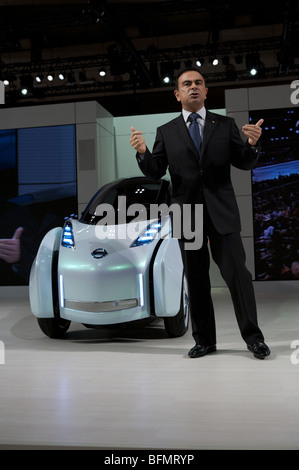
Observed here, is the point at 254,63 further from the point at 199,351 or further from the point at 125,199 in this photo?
the point at 199,351

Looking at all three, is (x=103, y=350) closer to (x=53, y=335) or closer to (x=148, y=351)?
(x=148, y=351)

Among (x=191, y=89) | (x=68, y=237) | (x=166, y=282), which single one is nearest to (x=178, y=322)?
(x=166, y=282)

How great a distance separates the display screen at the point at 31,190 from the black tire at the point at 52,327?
463cm

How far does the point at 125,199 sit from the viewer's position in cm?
469

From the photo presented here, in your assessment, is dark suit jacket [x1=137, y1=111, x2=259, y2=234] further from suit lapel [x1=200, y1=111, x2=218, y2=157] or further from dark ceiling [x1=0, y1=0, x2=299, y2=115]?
dark ceiling [x1=0, y1=0, x2=299, y2=115]

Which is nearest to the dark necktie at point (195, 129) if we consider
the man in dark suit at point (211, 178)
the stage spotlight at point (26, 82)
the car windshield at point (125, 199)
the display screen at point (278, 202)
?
the man in dark suit at point (211, 178)

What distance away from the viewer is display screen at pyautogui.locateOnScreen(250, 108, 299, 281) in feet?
27.5

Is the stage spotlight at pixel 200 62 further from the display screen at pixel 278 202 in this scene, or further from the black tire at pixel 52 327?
the black tire at pixel 52 327

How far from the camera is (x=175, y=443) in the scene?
2.04 meters

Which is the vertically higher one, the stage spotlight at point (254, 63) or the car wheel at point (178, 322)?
the stage spotlight at point (254, 63)

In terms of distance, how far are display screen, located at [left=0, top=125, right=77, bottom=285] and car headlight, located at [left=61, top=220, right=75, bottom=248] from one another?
4.62 metres

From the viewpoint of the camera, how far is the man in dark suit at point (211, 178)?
11.3 feet

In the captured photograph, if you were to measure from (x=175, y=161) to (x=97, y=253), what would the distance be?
103 cm

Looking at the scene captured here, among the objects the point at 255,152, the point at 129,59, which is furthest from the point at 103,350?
the point at 129,59
